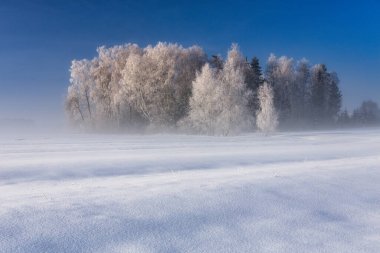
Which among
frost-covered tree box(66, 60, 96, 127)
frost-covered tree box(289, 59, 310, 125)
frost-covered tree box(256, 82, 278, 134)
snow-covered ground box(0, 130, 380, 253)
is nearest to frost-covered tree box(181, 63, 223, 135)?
frost-covered tree box(256, 82, 278, 134)

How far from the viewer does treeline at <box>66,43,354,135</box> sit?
42.9m

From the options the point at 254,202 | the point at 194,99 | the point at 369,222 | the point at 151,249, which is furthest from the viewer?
the point at 194,99

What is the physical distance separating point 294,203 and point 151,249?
292cm

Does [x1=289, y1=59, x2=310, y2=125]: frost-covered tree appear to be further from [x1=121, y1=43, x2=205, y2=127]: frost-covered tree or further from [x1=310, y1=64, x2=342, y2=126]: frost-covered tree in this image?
[x1=121, y1=43, x2=205, y2=127]: frost-covered tree

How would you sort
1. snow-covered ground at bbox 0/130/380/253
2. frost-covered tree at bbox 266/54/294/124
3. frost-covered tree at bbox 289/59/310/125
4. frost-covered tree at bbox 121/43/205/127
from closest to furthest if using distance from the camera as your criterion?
1. snow-covered ground at bbox 0/130/380/253
2. frost-covered tree at bbox 121/43/205/127
3. frost-covered tree at bbox 266/54/294/124
4. frost-covered tree at bbox 289/59/310/125

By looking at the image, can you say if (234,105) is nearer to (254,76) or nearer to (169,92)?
(169,92)

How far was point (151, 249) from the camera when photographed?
4.03 metres

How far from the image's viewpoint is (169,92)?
4850cm

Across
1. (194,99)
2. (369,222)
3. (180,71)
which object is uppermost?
(180,71)

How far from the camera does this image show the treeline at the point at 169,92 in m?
42.9

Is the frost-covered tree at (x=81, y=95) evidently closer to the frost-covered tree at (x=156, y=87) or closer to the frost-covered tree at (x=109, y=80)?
the frost-covered tree at (x=109, y=80)

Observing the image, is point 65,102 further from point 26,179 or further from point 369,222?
point 369,222

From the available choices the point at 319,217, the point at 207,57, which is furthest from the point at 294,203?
the point at 207,57

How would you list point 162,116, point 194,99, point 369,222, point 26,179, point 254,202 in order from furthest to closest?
1. point 162,116
2. point 194,99
3. point 26,179
4. point 254,202
5. point 369,222
